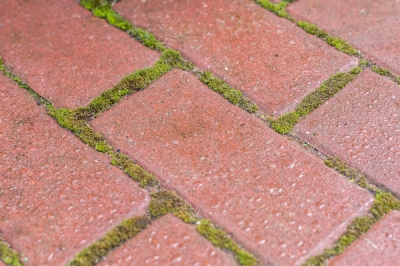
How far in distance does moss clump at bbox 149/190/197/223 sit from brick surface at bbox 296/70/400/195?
1.34 ft

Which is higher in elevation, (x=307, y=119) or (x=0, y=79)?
(x=307, y=119)

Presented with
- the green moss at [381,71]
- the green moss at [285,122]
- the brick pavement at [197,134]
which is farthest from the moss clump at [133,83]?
the green moss at [381,71]

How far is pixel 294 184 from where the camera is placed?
1.41 metres

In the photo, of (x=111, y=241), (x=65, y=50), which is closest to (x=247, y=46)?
(x=65, y=50)

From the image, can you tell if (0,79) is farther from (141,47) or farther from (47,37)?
(141,47)

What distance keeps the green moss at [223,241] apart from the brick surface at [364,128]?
1.29 feet

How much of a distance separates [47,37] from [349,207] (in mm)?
1138

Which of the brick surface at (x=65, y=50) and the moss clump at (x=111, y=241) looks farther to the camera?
the brick surface at (x=65, y=50)

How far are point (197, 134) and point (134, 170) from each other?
0.70ft

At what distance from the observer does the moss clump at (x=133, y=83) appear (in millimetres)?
1608

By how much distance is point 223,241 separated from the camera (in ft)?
4.25

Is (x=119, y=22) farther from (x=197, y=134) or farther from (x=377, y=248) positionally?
(x=377, y=248)

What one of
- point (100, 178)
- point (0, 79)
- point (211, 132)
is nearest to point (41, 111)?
point (0, 79)

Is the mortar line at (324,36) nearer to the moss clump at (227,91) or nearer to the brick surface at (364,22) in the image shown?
the brick surface at (364,22)
